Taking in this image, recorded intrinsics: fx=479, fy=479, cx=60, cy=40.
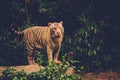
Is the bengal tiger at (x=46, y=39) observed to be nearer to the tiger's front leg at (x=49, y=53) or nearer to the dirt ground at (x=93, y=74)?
the tiger's front leg at (x=49, y=53)

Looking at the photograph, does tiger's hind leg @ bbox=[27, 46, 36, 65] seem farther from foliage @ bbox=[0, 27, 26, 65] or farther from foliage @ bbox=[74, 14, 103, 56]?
foliage @ bbox=[74, 14, 103, 56]

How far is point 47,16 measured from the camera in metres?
13.2

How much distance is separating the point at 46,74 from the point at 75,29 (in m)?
2.71

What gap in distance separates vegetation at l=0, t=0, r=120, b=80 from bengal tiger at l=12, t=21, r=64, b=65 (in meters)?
0.40

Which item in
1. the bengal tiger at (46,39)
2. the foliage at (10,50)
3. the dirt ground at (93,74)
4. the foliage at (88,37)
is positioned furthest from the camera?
the foliage at (10,50)

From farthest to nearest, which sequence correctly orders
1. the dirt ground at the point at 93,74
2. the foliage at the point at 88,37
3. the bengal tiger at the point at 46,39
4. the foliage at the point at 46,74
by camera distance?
the foliage at the point at 88,37 → the dirt ground at the point at 93,74 → the bengal tiger at the point at 46,39 → the foliage at the point at 46,74

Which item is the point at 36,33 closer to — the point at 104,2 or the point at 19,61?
the point at 19,61

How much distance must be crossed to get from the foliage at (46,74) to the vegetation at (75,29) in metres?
1.17

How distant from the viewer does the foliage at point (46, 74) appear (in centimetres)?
1063

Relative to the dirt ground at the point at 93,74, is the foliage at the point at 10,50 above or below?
above

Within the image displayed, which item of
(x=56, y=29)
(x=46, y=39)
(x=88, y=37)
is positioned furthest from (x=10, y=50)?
(x=56, y=29)

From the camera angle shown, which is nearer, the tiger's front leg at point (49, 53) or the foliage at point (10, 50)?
the tiger's front leg at point (49, 53)

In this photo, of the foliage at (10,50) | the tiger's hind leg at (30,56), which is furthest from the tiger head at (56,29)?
the foliage at (10,50)

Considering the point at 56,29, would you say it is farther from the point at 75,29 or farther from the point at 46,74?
the point at 75,29
